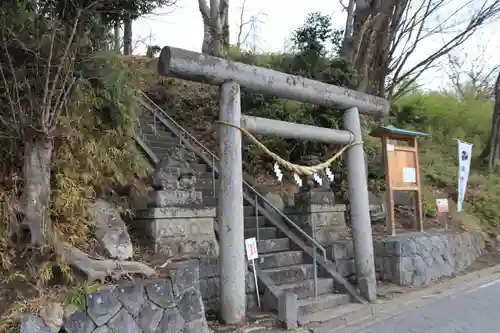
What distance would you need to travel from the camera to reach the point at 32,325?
4.01 metres

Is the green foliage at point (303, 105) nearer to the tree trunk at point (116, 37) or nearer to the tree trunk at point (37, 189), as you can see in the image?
the tree trunk at point (116, 37)

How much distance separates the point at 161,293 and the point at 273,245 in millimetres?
2946

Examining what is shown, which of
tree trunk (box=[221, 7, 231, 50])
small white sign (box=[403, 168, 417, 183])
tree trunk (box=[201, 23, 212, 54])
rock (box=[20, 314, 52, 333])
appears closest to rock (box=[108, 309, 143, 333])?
rock (box=[20, 314, 52, 333])

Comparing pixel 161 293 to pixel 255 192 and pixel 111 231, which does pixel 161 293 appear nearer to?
pixel 111 231

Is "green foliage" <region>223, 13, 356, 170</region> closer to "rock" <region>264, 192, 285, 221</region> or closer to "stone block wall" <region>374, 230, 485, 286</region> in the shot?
"rock" <region>264, 192, 285, 221</region>

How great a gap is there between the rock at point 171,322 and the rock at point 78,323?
2.53ft

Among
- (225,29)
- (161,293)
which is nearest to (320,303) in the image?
(161,293)

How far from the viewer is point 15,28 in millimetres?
5039

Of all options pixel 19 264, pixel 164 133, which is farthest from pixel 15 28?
pixel 164 133

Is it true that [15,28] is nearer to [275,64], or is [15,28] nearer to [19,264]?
[19,264]

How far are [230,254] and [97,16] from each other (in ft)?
10.9

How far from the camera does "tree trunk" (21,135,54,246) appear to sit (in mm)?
4758

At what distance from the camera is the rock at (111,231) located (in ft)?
17.0

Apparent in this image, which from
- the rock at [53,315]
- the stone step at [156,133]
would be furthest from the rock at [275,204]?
the rock at [53,315]
